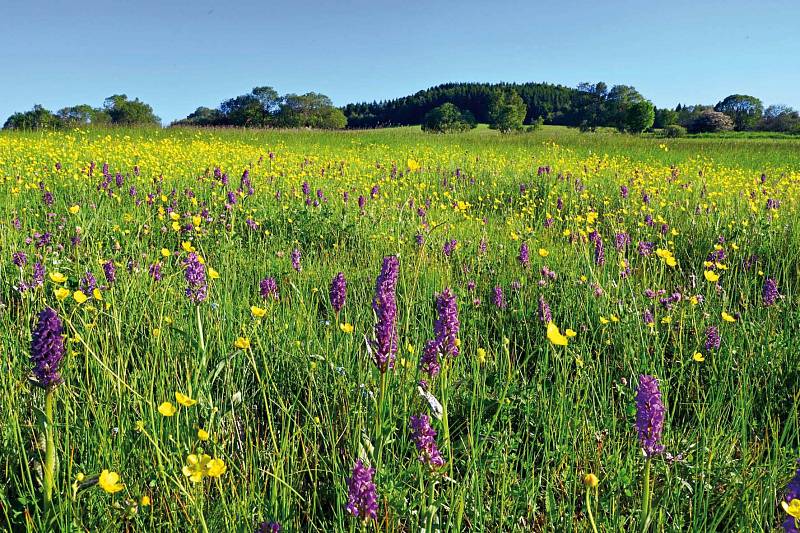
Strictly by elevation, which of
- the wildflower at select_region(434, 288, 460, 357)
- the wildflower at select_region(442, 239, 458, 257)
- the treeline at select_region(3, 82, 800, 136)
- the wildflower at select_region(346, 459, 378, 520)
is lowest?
the wildflower at select_region(346, 459, 378, 520)

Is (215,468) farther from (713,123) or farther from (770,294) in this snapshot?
(713,123)

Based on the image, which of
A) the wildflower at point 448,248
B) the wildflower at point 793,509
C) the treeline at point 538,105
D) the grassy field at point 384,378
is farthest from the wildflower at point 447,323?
the treeline at point 538,105

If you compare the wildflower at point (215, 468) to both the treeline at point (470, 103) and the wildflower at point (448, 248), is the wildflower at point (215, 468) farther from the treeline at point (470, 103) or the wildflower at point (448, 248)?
the treeline at point (470, 103)

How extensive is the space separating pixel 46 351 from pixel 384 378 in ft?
2.60

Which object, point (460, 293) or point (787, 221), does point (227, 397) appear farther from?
point (787, 221)

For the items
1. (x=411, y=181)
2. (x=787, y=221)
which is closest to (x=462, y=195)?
(x=411, y=181)

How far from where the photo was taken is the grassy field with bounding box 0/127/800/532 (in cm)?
135

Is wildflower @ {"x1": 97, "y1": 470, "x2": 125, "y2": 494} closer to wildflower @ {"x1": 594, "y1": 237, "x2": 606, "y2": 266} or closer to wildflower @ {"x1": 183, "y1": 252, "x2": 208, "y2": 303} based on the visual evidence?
wildflower @ {"x1": 183, "y1": 252, "x2": 208, "y2": 303}

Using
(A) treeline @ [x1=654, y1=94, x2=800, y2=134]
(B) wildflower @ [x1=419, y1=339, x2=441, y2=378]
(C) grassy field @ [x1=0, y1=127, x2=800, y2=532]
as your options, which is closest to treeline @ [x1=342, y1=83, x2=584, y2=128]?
(A) treeline @ [x1=654, y1=94, x2=800, y2=134]

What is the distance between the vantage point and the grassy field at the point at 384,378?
1.35 m

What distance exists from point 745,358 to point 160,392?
7.78 ft

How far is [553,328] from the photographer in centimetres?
117

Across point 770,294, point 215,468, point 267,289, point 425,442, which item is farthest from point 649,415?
point 770,294

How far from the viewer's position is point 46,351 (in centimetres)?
117
